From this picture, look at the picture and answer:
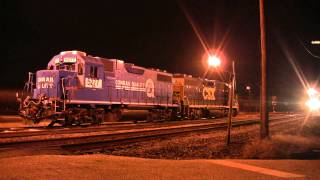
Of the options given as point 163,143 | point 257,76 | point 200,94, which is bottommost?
point 163,143

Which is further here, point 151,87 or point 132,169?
point 151,87

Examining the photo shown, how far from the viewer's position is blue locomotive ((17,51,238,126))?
21.5 m

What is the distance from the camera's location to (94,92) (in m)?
24.0

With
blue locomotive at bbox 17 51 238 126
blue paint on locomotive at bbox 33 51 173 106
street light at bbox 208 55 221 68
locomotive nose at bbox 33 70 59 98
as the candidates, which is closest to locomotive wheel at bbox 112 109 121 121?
blue locomotive at bbox 17 51 238 126

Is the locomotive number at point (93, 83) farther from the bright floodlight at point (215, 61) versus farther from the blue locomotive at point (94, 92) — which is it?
the bright floodlight at point (215, 61)

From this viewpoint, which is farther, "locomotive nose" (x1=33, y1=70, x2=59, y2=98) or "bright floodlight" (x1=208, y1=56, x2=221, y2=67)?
"locomotive nose" (x1=33, y1=70, x2=59, y2=98)

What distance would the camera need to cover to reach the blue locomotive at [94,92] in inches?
846

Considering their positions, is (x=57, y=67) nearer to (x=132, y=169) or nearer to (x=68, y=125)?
(x=68, y=125)

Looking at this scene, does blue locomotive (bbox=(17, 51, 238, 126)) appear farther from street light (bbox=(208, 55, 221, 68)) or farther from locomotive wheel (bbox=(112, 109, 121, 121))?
street light (bbox=(208, 55, 221, 68))

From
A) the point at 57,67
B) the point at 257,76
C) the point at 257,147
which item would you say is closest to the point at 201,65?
the point at 257,76

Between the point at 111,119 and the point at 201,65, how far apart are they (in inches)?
4003

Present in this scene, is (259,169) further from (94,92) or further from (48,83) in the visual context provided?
(94,92)

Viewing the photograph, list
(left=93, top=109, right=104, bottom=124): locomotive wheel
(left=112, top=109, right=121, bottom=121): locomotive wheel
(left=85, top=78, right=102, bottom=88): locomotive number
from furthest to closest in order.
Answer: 1. (left=112, top=109, right=121, bottom=121): locomotive wheel
2. (left=93, top=109, right=104, bottom=124): locomotive wheel
3. (left=85, top=78, right=102, bottom=88): locomotive number

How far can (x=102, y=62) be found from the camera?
2500cm
